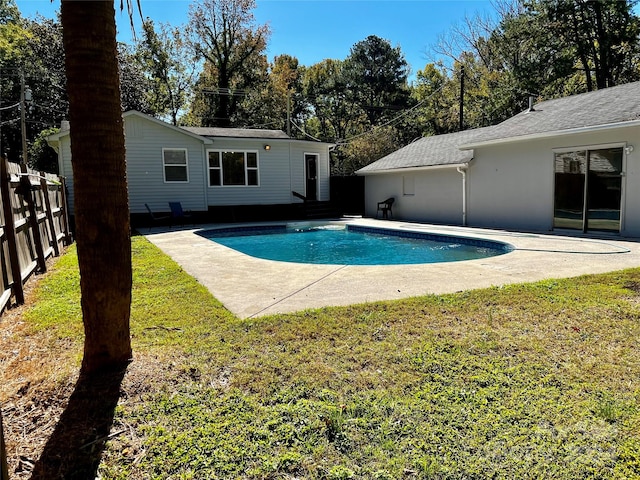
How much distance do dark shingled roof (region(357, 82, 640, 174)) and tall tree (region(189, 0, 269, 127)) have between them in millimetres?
18349

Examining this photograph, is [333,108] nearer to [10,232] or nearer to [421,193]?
[421,193]


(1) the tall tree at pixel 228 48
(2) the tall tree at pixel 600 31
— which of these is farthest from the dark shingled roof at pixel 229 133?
(2) the tall tree at pixel 600 31

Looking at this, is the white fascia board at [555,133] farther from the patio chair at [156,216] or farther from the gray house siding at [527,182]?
the patio chair at [156,216]

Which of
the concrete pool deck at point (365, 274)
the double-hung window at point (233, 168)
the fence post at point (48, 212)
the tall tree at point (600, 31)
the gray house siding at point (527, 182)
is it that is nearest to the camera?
the concrete pool deck at point (365, 274)

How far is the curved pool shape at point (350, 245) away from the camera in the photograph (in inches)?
380

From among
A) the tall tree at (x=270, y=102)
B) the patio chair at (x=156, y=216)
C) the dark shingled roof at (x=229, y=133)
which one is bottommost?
the patio chair at (x=156, y=216)

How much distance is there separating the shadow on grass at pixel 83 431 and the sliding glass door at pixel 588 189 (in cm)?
1150

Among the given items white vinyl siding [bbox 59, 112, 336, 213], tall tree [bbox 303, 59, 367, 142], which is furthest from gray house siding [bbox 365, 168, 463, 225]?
tall tree [bbox 303, 59, 367, 142]

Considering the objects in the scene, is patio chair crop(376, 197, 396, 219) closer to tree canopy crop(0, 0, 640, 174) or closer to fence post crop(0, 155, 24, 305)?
tree canopy crop(0, 0, 640, 174)

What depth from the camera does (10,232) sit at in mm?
4902

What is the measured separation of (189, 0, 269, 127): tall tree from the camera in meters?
29.2

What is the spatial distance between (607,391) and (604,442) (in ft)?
1.97

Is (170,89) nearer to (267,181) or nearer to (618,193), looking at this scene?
(267,181)

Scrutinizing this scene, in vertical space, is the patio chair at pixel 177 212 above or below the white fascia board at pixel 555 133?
below
